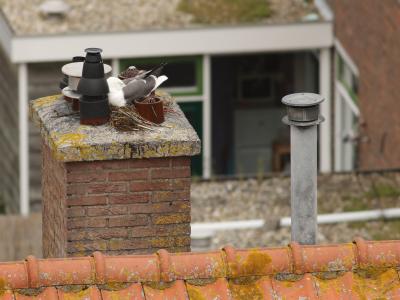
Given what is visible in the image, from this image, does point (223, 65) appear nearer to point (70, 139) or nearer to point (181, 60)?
point (181, 60)

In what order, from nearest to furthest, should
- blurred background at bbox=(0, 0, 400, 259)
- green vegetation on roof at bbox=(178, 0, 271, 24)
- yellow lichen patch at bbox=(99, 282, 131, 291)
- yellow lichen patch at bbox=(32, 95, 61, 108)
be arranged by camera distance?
yellow lichen patch at bbox=(99, 282, 131, 291), yellow lichen patch at bbox=(32, 95, 61, 108), blurred background at bbox=(0, 0, 400, 259), green vegetation on roof at bbox=(178, 0, 271, 24)

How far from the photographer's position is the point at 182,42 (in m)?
22.7

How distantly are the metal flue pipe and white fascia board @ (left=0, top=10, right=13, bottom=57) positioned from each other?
1344cm

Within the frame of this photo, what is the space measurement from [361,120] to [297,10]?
107 inches

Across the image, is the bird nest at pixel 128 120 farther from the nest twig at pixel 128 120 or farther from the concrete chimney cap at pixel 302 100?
the concrete chimney cap at pixel 302 100

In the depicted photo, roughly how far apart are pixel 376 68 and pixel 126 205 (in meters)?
11.8

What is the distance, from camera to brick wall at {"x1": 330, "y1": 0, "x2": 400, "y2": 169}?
19.8 meters

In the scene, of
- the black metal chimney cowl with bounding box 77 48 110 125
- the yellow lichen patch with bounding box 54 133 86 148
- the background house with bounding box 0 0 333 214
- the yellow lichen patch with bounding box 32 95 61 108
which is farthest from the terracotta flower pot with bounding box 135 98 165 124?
the background house with bounding box 0 0 333 214

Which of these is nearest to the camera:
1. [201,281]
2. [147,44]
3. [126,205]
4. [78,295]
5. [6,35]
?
[78,295]

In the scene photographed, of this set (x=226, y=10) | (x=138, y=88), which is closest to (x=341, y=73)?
(x=226, y=10)

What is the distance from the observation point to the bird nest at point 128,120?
361 inches

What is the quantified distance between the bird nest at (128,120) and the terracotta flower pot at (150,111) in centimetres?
3

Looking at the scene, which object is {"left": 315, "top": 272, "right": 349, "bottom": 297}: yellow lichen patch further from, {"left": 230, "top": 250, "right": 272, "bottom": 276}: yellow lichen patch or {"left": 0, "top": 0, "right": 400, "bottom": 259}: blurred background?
{"left": 0, "top": 0, "right": 400, "bottom": 259}: blurred background

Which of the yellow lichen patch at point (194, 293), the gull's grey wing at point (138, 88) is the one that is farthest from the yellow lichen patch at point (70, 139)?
the yellow lichen patch at point (194, 293)
